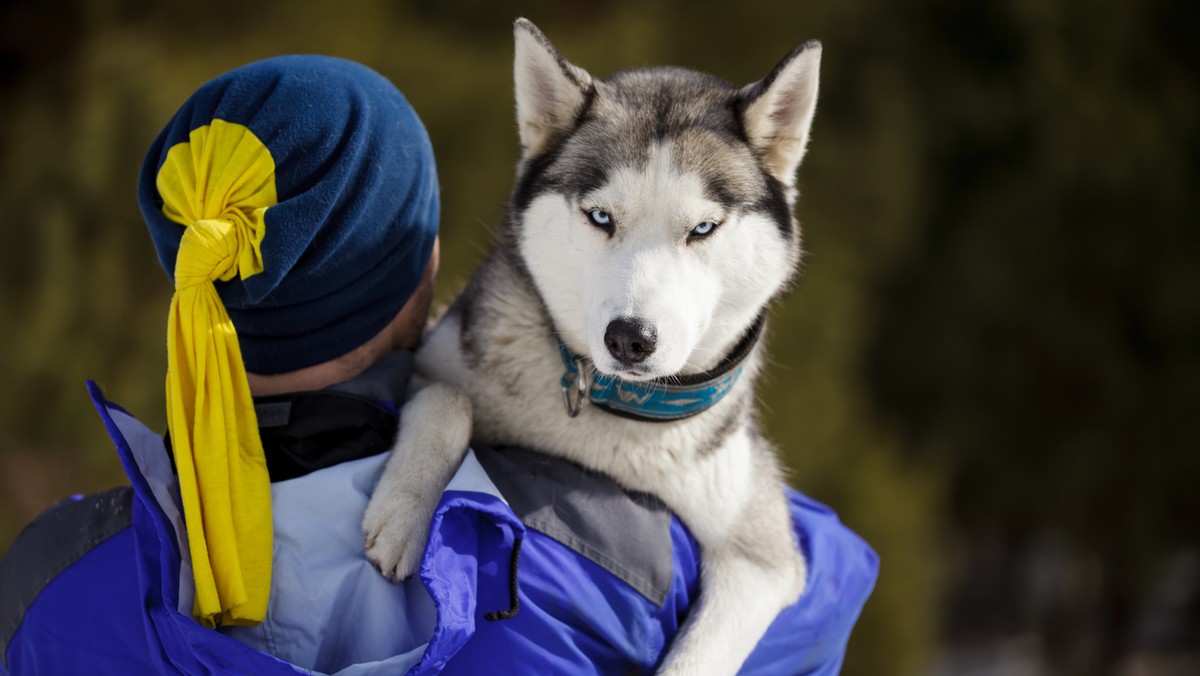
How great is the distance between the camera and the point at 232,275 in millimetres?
1731

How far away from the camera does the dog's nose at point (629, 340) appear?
1.86 meters

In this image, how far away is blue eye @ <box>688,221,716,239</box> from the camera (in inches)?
79.7

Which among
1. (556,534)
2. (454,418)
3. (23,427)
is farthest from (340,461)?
(23,427)

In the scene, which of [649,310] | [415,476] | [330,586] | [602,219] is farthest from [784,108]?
[330,586]

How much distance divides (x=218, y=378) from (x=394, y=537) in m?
0.37

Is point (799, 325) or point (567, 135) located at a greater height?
point (567, 135)

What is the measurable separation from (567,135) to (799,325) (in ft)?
11.3

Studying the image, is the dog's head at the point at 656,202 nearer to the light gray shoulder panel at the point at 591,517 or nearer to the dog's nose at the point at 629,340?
the dog's nose at the point at 629,340

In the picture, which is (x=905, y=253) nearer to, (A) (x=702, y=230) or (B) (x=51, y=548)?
(A) (x=702, y=230)

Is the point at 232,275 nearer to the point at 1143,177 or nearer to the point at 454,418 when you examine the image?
the point at 454,418

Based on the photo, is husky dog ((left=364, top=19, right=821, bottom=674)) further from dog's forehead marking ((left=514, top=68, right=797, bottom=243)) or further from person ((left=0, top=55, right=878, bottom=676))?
Answer: person ((left=0, top=55, right=878, bottom=676))

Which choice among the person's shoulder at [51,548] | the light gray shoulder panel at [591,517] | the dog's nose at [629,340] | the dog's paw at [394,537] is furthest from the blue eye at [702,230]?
the person's shoulder at [51,548]

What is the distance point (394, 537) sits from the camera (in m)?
1.67

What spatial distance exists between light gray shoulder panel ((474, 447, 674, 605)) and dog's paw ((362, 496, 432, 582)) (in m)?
0.16
